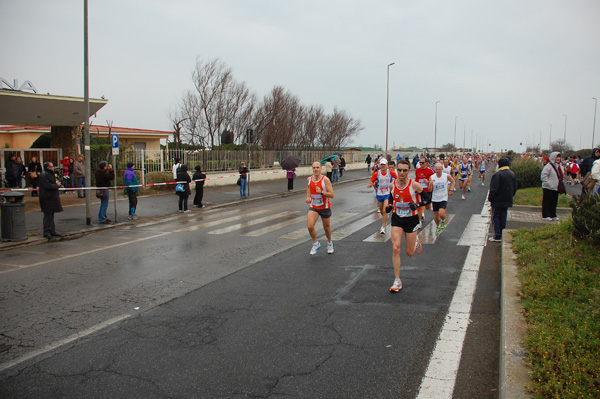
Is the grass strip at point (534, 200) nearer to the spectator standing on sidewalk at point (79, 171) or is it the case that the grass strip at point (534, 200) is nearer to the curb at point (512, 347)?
the curb at point (512, 347)

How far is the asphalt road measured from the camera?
3.96m

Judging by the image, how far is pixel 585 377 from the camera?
331 centimetres

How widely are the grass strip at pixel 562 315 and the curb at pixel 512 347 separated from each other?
70mm

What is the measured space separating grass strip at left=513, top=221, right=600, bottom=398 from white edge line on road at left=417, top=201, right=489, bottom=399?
2.24ft

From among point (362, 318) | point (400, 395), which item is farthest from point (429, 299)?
point (400, 395)

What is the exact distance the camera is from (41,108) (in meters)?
19.3

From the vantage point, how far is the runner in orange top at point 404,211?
6.50m

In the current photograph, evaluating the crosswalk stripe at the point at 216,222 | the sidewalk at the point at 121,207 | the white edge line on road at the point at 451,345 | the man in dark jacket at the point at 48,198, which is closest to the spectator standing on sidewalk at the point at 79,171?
the sidewalk at the point at 121,207

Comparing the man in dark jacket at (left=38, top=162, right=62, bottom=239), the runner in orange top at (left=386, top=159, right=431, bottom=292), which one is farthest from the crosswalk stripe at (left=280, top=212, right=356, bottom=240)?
the man in dark jacket at (left=38, top=162, right=62, bottom=239)

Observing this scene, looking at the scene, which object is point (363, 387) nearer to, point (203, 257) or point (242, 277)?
point (242, 277)

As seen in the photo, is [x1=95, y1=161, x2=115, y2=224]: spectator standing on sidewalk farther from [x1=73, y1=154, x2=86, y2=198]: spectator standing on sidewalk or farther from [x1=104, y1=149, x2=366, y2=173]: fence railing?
[x1=104, y1=149, x2=366, y2=173]: fence railing

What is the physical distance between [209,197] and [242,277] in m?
13.4

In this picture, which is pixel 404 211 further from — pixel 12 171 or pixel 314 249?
pixel 12 171

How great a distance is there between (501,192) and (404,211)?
13.7ft
